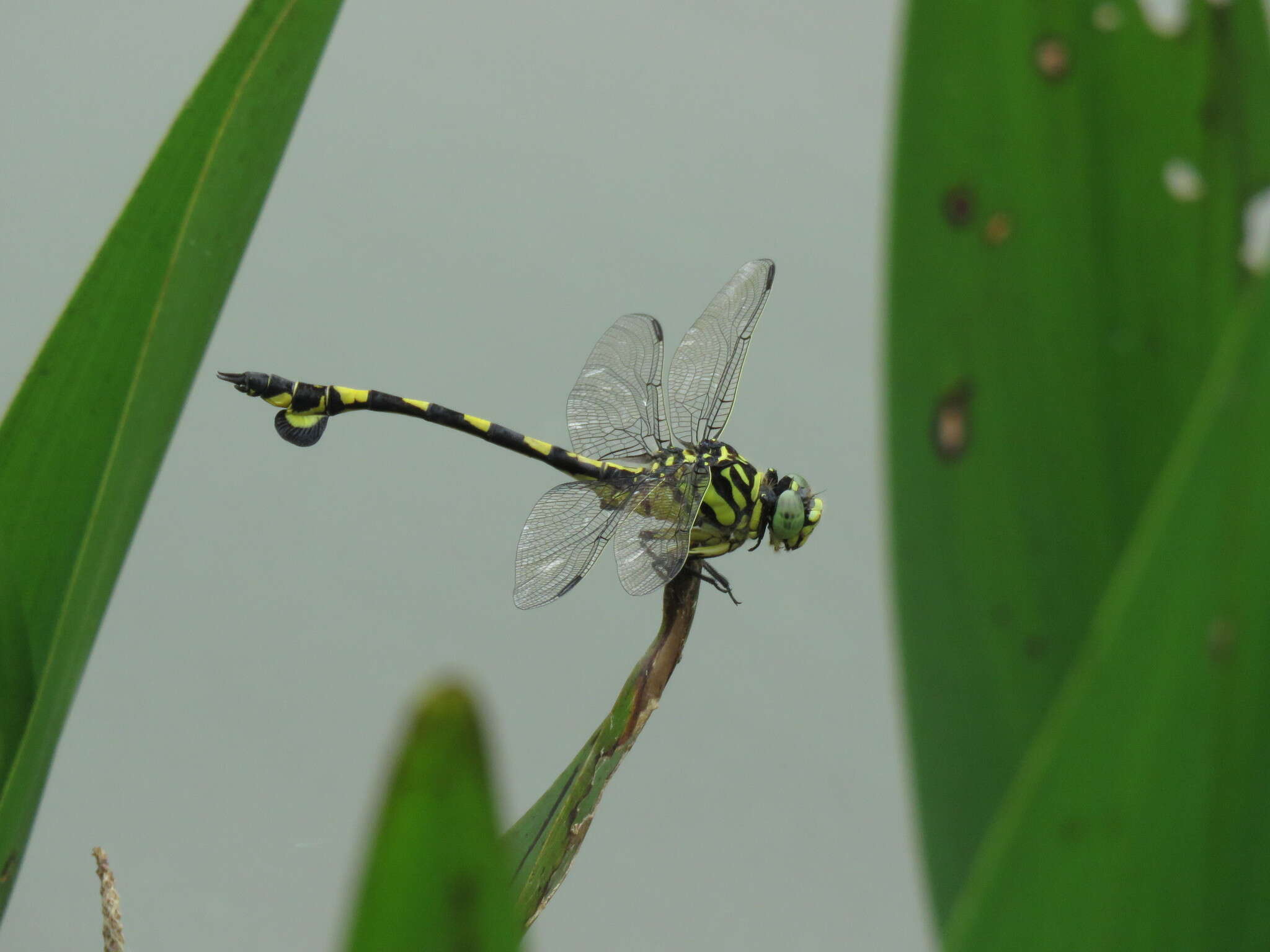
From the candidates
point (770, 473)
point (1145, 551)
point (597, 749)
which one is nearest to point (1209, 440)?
point (1145, 551)

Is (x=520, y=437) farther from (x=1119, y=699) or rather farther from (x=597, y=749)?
(x=1119, y=699)

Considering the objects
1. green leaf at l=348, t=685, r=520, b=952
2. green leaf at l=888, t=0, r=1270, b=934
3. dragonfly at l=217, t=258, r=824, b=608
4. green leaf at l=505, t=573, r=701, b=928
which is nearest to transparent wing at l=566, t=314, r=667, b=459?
dragonfly at l=217, t=258, r=824, b=608

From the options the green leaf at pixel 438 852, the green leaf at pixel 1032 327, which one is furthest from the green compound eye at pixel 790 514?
the green leaf at pixel 438 852

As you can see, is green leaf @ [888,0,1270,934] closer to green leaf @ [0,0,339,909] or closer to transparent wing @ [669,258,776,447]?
green leaf @ [0,0,339,909]

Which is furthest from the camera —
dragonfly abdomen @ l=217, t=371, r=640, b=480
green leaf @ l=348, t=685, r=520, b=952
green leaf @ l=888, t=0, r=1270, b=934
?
dragonfly abdomen @ l=217, t=371, r=640, b=480

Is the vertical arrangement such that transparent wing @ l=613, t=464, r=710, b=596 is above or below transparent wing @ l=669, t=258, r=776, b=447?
below

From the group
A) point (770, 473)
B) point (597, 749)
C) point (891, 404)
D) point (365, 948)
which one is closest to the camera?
point (365, 948)
